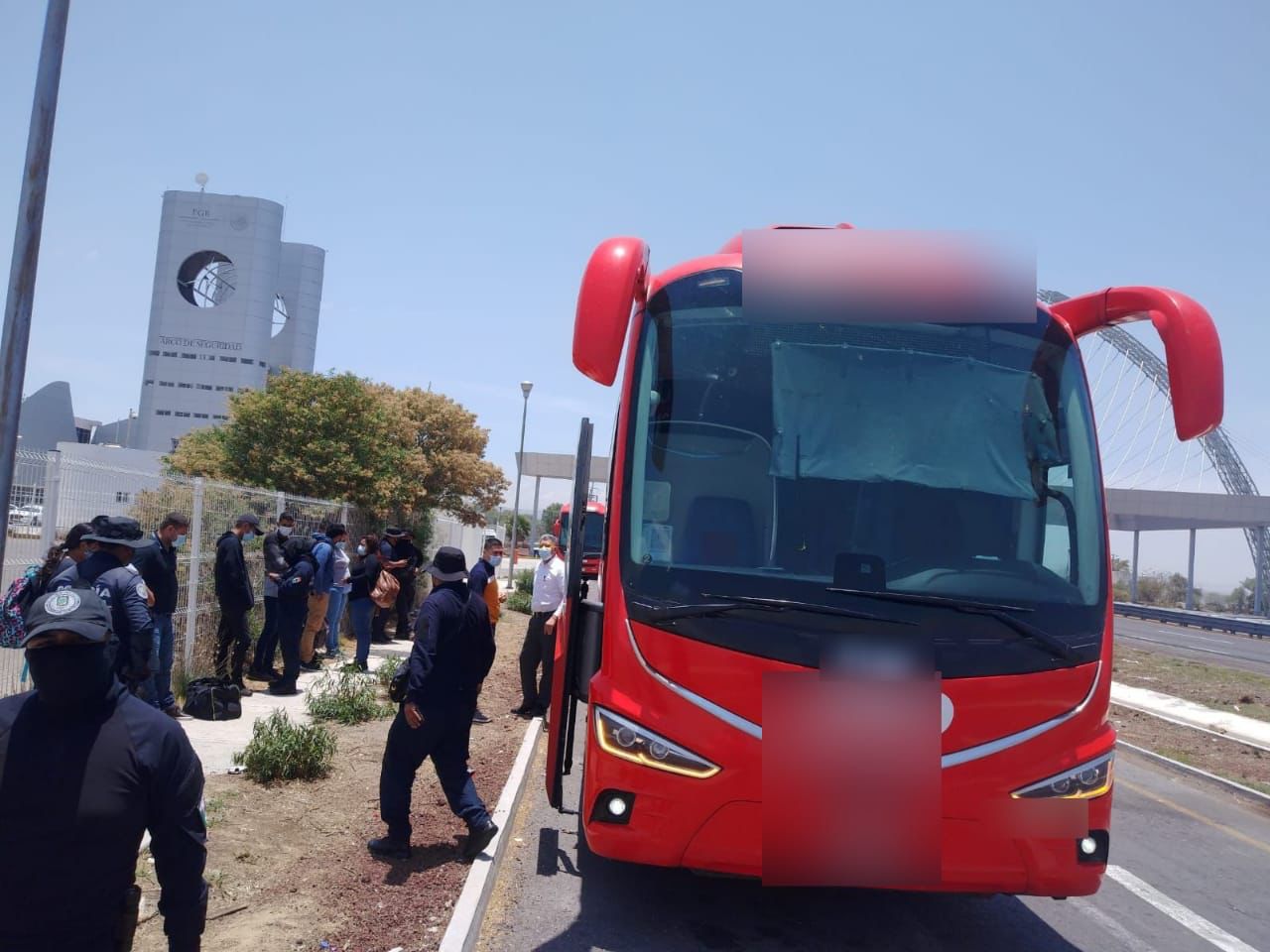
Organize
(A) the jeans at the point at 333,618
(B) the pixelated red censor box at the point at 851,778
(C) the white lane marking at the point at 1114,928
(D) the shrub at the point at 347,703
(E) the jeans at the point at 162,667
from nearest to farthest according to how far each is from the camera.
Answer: (B) the pixelated red censor box at the point at 851,778 → (C) the white lane marking at the point at 1114,928 → (E) the jeans at the point at 162,667 → (D) the shrub at the point at 347,703 → (A) the jeans at the point at 333,618

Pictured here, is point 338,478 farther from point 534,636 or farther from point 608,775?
point 608,775

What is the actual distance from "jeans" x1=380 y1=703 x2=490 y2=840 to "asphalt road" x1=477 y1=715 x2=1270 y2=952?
19.4 inches

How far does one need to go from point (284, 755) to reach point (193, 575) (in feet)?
13.5

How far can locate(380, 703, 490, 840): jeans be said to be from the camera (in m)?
5.88

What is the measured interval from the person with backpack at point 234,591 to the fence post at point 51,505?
2768 mm

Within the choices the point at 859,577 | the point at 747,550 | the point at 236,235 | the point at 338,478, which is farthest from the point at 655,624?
the point at 236,235

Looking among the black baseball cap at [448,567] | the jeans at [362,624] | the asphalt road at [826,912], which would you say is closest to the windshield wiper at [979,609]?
the asphalt road at [826,912]

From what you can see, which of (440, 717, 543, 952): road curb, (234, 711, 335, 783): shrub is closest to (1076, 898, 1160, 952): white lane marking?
(440, 717, 543, 952): road curb

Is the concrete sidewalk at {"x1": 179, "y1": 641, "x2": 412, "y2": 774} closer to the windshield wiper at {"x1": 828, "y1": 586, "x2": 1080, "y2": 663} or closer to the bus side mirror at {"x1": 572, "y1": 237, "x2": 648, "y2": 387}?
the bus side mirror at {"x1": 572, "y1": 237, "x2": 648, "y2": 387}

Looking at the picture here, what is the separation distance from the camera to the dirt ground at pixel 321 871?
4777 mm

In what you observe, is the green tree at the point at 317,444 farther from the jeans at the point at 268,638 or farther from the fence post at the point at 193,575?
the fence post at the point at 193,575

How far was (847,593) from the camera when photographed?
15.0 ft

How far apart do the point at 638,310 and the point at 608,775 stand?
92.4 inches

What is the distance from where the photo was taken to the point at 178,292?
86750 mm
